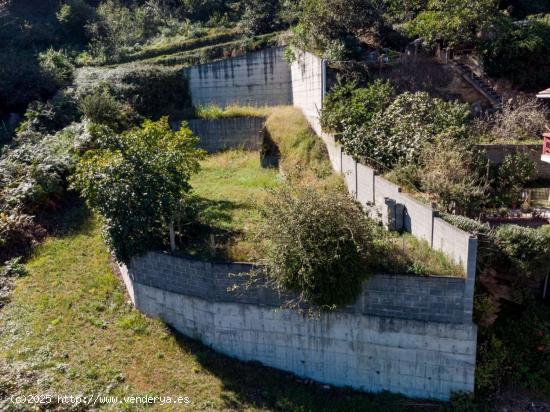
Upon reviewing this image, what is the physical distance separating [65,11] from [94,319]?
2142cm

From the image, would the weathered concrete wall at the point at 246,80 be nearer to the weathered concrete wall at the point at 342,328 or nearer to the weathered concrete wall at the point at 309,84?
the weathered concrete wall at the point at 309,84

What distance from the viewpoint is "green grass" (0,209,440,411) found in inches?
344

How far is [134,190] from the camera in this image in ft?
32.4

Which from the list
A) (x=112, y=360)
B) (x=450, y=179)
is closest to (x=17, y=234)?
(x=112, y=360)

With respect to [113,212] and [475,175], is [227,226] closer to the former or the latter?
[113,212]

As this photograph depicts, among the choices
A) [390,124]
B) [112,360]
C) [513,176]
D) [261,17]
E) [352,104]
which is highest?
[261,17]

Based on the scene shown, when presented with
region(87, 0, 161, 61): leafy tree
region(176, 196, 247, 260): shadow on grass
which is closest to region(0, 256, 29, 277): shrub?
region(176, 196, 247, 260): shadow on grass

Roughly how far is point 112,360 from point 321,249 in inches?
198

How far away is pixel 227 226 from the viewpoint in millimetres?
11141

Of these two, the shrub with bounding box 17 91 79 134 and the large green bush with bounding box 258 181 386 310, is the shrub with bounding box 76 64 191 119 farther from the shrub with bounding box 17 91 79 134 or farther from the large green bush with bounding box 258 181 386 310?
the large green bush with bounding box 258 181 386 310

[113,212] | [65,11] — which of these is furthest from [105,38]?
[113,212]

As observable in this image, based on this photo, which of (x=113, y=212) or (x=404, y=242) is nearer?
(x=404, y=242)

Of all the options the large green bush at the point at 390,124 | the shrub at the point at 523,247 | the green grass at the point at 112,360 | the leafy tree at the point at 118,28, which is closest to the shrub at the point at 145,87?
the leafy tree at the point at 118,28

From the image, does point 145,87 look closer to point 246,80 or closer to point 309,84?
point 246,80
